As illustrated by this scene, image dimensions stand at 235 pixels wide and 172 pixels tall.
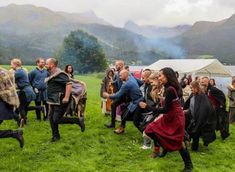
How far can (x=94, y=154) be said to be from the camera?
873 cm

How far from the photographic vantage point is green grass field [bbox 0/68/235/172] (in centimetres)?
783

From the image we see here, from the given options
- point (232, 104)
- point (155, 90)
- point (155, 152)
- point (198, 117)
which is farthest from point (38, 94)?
point (232, 104)

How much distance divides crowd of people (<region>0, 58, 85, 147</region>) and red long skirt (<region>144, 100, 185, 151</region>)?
2.42 m

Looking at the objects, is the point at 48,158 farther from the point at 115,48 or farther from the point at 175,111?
the point at 115,48

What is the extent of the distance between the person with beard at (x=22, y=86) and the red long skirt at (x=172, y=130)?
4834 millimetres

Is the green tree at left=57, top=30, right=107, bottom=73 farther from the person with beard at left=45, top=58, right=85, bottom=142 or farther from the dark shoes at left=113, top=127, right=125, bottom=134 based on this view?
the person with beard at left=45, top=58, right=85, bottom=142

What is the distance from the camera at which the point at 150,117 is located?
9.69 meters

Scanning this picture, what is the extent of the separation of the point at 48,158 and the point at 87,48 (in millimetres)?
66696

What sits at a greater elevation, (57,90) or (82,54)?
(57,90)

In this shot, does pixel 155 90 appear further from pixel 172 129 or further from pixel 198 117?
pixel 172 129

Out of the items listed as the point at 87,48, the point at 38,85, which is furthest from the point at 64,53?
the point at 38,85

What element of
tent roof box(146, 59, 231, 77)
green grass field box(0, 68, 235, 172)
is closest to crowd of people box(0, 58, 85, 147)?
green grass field box(0, 68, 235, 172)

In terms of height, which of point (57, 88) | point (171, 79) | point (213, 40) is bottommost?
point (57, 88)

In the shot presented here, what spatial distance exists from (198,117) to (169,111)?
6.78 ft
